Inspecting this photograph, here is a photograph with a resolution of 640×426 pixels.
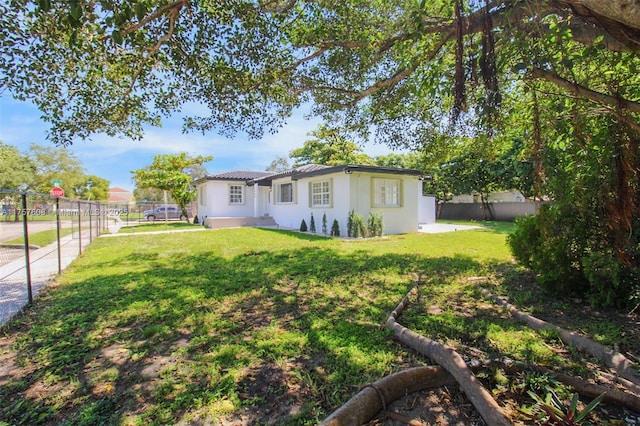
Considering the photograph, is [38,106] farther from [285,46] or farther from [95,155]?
[95,155]

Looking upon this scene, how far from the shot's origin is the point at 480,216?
73.1 feet

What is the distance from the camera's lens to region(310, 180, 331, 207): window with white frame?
13320 mm

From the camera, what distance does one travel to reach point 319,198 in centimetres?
1388

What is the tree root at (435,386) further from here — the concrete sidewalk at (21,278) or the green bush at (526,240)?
the concrete sidewalk at (21,278)

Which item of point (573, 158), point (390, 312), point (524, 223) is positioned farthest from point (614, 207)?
point (390, 312)

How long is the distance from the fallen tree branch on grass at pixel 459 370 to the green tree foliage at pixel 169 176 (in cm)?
2039

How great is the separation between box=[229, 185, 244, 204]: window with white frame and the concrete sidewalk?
36.7 feet

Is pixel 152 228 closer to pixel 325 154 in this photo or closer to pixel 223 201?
pixel 223 201

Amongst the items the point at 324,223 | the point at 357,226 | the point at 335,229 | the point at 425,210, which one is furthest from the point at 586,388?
the point at 425,210

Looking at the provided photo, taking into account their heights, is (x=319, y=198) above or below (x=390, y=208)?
above

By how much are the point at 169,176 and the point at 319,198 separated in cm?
1192

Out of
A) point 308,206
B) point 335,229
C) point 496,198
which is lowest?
point 335,229

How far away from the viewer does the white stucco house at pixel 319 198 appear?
12406 mm

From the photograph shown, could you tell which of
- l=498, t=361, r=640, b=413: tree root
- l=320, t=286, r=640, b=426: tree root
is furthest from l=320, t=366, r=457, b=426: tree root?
l=498, t=361, r=640, b=413: tree root
